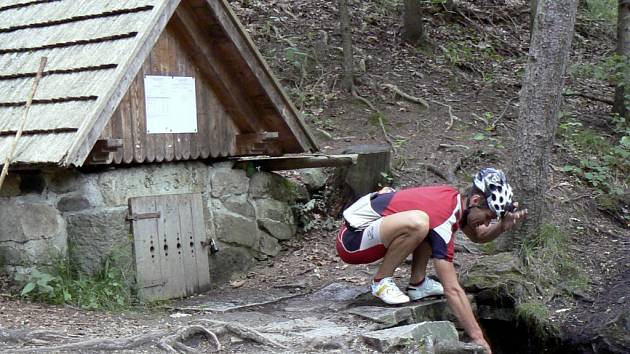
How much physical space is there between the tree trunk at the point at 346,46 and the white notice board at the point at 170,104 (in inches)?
205

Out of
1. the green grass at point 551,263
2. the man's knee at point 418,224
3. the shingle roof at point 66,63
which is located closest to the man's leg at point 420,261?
the man's knee at point 418,224

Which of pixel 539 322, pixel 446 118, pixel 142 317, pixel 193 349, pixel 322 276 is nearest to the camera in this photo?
pixel 193 349

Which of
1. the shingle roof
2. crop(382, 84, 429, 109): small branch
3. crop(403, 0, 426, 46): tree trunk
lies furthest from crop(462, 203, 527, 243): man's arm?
crop(403, 0, 426, 46): tree trunk

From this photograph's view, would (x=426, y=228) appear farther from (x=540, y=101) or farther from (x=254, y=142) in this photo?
(x=254, y=142)

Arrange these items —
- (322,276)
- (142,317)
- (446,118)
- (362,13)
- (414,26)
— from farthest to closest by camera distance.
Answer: (362,13)
(414,26)
(446,118)
(322,276)
(142,317)

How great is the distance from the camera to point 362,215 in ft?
22.0

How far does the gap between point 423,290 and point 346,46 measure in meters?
6.63

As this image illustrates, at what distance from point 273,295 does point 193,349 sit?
2.28 meters

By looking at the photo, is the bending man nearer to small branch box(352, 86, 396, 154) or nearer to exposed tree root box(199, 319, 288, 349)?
exposed tree root box(199, 319, 288, 349)

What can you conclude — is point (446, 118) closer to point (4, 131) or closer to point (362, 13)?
point (362, 13)

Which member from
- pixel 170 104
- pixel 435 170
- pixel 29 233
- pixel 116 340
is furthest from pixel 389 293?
pixel 435 170

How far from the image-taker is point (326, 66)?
13820 mm

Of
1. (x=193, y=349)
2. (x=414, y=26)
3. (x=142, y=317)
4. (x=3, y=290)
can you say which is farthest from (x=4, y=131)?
(x=414, y=26)

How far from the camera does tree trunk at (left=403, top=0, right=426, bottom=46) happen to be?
14.5 metres
